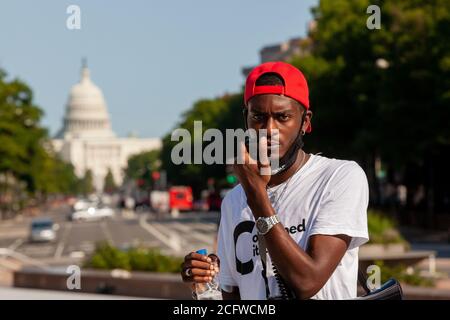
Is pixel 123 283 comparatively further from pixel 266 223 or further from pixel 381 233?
pixel 266 223

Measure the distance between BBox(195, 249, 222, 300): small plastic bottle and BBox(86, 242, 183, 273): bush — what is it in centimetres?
1824

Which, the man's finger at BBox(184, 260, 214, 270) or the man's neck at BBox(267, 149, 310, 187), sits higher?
the man's neck at BBox(267, 149, 310, 187)

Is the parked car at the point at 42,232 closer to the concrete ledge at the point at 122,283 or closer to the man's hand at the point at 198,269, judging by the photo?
the concrete ledge at the point at 122,283

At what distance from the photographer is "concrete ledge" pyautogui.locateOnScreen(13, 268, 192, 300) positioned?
1884 cm

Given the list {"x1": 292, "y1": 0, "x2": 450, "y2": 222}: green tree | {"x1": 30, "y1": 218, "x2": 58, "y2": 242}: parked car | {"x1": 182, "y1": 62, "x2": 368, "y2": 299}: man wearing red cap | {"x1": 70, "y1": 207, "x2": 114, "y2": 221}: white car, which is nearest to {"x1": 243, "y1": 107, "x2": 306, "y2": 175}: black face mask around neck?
{"x1": 182, "y1": 62, "x2": 368, "y2": 299}: man wearing red cap

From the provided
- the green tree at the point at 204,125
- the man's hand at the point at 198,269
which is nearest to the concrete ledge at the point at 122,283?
the man's hand at the point at 198,269

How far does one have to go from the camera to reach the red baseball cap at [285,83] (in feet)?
11.4

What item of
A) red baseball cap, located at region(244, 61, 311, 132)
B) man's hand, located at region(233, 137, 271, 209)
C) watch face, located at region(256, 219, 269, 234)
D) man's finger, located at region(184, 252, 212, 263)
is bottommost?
man's finger, located at region(184, 252, 212, 263)

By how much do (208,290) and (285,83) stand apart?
27.4 inches

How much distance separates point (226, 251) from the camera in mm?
3756

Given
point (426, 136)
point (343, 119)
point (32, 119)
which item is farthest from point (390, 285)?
point (32, 119)

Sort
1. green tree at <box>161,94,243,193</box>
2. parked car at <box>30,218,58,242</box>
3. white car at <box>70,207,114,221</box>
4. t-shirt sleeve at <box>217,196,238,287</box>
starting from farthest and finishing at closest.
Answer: green tree at <box>161,94,243,193</box> → white car at <box>70,207,114,221</box> → parked car at <box>30,218,58,242</box> → t-shirt sleeve at <box>217,196,238,287</box>

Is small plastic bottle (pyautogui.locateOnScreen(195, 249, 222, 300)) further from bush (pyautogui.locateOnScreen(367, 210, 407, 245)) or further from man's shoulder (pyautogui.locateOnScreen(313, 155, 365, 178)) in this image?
bush (pyautogui.locateOnScreen(367, 210, 407, 245))

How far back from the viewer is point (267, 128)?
345cm
